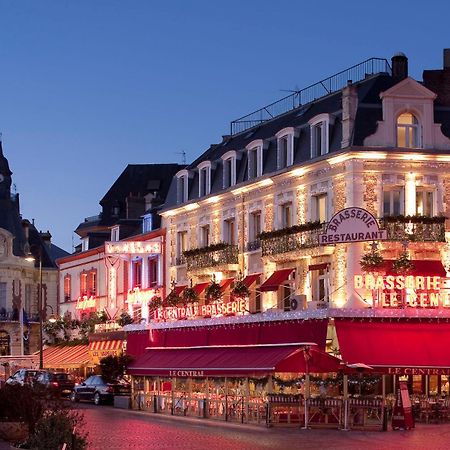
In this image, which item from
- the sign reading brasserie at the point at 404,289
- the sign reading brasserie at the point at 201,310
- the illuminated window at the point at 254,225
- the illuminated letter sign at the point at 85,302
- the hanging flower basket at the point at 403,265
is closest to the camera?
the sign reading brasserie at the point at 404,289

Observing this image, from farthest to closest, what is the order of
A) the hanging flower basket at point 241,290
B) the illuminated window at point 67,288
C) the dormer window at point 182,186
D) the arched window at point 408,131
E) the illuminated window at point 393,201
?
the illuminated window at point 67,288 < the dormer window at point 182,186 < the hanging flower basket at point 241,290 < the arched window at point 408,131 < the illuminated window at point 393,201

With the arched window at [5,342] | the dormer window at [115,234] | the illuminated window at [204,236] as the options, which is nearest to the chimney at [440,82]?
the illuminated window at [204,236]

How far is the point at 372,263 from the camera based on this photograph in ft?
139

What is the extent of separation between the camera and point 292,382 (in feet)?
139

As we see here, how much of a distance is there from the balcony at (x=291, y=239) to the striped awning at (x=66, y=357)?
22.3 m

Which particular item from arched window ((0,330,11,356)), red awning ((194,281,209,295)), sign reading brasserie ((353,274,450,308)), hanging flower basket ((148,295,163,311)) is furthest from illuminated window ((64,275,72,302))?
sign reading brasserie ((353,274,450,308))

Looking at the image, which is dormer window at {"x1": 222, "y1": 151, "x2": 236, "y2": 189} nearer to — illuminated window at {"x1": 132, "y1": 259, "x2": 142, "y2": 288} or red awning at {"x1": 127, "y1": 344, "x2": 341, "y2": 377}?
red awning at {"x1": 127, "y1": 344, "x2": 341, "y2": 377}

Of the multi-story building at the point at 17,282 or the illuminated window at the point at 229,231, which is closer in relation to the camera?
the illuminated window at the point at 229,231

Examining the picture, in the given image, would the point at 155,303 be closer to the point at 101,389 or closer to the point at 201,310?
the point at 101,389

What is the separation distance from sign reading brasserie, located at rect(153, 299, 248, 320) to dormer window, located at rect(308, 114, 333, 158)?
273 inches

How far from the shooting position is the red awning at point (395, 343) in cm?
4134

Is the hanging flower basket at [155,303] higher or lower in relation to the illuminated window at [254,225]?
lower

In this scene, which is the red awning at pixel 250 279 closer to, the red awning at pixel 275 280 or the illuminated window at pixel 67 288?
the red awning at pixel 275 280

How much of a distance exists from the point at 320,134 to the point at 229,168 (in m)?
8.71
